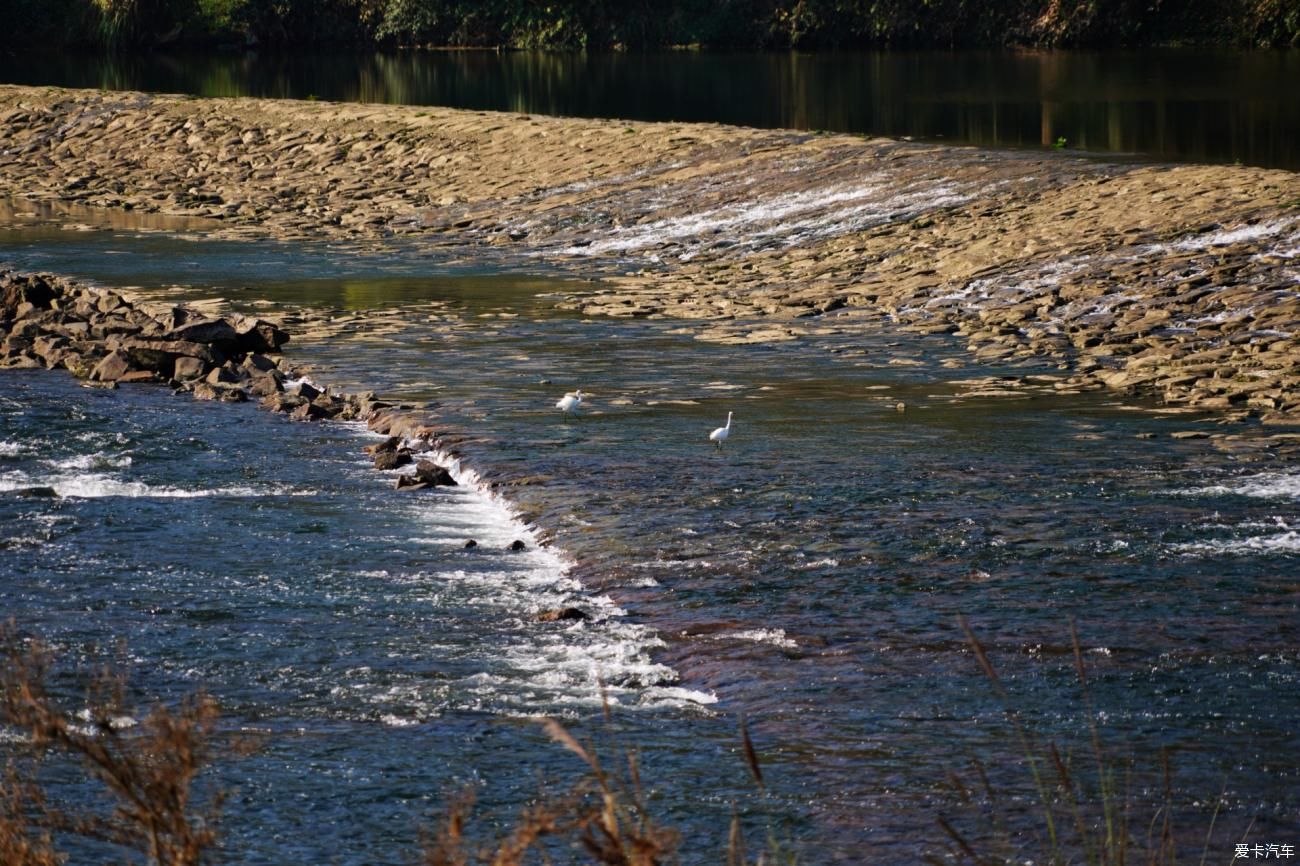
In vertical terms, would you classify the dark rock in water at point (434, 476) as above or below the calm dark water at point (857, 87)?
below

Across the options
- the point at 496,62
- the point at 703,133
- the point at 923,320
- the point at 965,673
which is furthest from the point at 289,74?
the point at 965,673

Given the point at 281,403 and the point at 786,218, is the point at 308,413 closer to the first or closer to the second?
the point at 281,403

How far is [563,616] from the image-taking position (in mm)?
9203

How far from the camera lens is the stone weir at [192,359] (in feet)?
43.6

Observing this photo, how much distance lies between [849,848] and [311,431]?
25.8 feet

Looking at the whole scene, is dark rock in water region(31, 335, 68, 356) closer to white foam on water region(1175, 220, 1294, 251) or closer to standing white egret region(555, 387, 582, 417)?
standing white egret region(555, 387, 582, 417)

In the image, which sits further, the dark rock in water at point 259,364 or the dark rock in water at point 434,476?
the dark rock in water at point 259,364

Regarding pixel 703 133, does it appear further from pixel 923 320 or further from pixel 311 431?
pixel 311 431

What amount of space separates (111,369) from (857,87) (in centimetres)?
2957

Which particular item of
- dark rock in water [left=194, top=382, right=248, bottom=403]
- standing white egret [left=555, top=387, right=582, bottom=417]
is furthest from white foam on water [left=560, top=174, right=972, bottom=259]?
standing white egret [left=555, top=387, right=582, bottom=417]

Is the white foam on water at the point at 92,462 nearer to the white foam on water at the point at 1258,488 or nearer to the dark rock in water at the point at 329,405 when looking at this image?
the dark rock in water at the point at 329,405

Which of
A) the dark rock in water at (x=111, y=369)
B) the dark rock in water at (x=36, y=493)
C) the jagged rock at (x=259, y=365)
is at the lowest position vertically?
the dark rock in water at (x=36, y=493)

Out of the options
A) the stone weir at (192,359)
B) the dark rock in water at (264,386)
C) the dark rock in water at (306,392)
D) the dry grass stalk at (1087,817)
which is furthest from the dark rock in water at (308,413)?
the dry grass stalk at (1087,817)

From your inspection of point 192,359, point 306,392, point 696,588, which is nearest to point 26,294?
point 192,359
